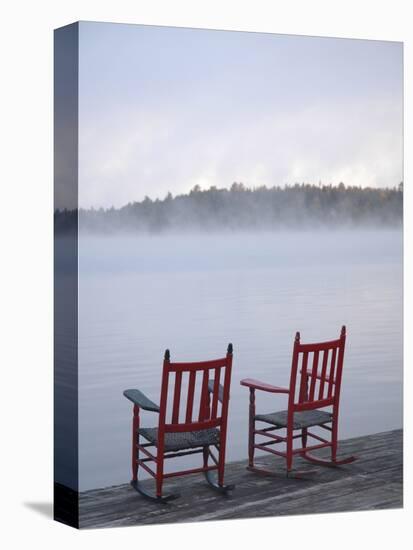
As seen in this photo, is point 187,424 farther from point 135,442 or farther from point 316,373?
point 316,373

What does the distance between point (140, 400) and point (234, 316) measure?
2.76ft

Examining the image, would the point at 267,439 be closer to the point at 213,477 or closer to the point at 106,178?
the point at 213,477

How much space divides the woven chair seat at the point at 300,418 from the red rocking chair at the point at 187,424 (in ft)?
1.10

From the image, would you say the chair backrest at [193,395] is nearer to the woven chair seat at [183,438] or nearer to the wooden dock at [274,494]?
the woven chair seat at [183,438]

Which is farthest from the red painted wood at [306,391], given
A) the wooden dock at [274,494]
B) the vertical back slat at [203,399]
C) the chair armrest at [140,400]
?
the chair armrest at [140,400]

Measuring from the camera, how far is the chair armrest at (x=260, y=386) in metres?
7.39

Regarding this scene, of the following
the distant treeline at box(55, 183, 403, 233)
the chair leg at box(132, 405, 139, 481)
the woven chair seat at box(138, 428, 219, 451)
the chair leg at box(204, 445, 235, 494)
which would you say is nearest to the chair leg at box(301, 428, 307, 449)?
the chair leg at box(204, 445, 235, 494)

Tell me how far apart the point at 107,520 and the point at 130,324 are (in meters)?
1.14

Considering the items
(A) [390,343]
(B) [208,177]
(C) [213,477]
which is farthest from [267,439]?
(B) [208,177]

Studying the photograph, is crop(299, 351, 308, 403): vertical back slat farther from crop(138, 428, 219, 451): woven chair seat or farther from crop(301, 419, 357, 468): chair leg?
crop(138, 428, 219, 451): woven chair seat

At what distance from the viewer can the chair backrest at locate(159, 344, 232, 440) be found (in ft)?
23.1

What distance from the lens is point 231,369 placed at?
739 cm

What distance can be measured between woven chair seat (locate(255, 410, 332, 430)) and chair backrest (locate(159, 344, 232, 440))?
33 cm

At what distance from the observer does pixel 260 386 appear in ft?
24.3
